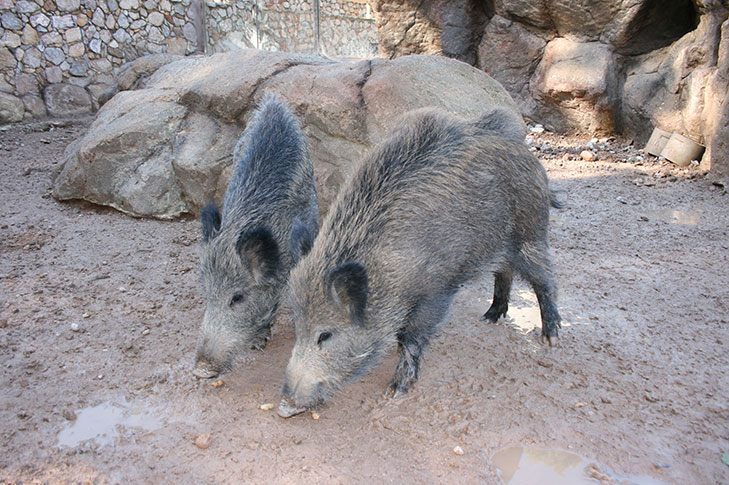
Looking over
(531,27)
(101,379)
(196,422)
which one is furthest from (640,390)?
(531,27)

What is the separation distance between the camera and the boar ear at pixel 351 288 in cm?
235

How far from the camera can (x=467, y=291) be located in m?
4.09

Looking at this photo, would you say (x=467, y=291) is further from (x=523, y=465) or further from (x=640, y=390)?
(x=523, y=465)

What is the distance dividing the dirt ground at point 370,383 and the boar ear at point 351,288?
1.89 feet

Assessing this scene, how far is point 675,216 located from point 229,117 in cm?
436

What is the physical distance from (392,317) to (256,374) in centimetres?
88

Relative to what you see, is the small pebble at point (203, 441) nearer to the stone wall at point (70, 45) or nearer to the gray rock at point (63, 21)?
the stone wall at point (70, 45)

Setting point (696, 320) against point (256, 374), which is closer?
point (256, 374)

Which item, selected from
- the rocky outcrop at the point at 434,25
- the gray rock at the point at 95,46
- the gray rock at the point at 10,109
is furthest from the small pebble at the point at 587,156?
the gray rock at the point at 10,109

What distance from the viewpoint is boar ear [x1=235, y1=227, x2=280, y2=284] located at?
9.30ft

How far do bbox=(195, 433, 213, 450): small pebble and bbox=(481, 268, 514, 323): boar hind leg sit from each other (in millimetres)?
1909

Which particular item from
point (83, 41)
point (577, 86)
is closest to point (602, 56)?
point (577, 86)

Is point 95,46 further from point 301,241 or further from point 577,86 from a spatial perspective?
point 301,241

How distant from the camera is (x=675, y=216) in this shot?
532cm
